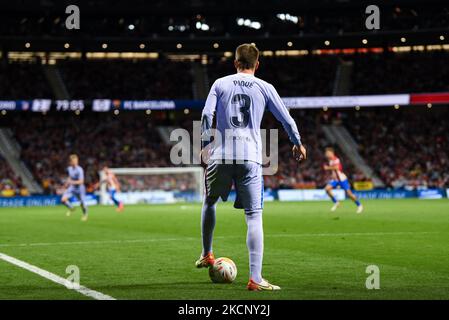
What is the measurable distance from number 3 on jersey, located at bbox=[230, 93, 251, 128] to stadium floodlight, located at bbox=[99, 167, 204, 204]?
36.7m

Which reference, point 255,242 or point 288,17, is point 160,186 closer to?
point 288,17

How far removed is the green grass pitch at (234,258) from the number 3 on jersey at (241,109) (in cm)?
190

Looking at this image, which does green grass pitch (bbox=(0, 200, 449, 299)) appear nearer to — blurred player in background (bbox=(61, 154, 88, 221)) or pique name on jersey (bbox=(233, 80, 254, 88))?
pique name on jersey (bbox=(233, 80, 254, 88))

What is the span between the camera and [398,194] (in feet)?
162

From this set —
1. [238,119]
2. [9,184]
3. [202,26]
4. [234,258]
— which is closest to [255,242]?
[238,119]

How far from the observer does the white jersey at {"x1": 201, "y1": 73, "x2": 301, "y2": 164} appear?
878 centimetres

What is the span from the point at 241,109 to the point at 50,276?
3.60 meters

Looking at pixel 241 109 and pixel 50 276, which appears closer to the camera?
pixel 241 109

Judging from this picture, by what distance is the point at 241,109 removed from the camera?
881 centimetres

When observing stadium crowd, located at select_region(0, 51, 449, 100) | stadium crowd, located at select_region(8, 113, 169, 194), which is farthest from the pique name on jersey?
stadium crowd, located at select_region(0, 51, 449, 100)
